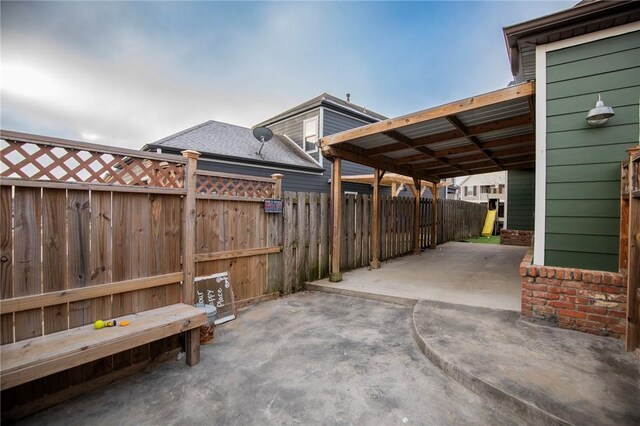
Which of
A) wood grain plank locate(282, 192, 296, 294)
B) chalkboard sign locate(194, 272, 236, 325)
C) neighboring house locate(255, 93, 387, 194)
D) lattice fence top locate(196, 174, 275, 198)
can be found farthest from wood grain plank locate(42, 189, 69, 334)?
neighboring house locate(255, 93, 387, 194)

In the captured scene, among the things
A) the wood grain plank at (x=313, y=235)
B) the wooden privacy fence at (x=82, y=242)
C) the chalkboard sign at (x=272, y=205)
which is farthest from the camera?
the wood grain plank at (x=313, y=235)

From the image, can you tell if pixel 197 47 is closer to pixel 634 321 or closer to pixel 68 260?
pixel 68 260

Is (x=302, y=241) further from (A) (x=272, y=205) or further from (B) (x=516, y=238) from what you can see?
(B) (x=516, y=238)

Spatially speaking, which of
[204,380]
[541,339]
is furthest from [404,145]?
[204,380]

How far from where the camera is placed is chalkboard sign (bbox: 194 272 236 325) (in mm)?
3562

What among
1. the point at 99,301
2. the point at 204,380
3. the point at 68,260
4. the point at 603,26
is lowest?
the point at 204,380

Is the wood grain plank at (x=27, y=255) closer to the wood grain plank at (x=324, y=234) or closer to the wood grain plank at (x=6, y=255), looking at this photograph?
the wood grain plank at (x=6, y=255)

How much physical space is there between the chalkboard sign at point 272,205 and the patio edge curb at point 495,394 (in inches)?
112

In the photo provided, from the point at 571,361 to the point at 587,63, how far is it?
9.74 feet

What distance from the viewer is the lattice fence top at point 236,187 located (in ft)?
12.6

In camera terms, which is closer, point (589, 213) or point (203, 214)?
point (589, 213)

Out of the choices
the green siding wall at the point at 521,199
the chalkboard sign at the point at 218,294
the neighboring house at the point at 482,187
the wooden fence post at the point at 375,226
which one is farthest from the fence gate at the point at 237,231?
the neighboring house at the point at 482,187

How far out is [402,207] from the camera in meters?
8.22

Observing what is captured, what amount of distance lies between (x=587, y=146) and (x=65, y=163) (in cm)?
498
